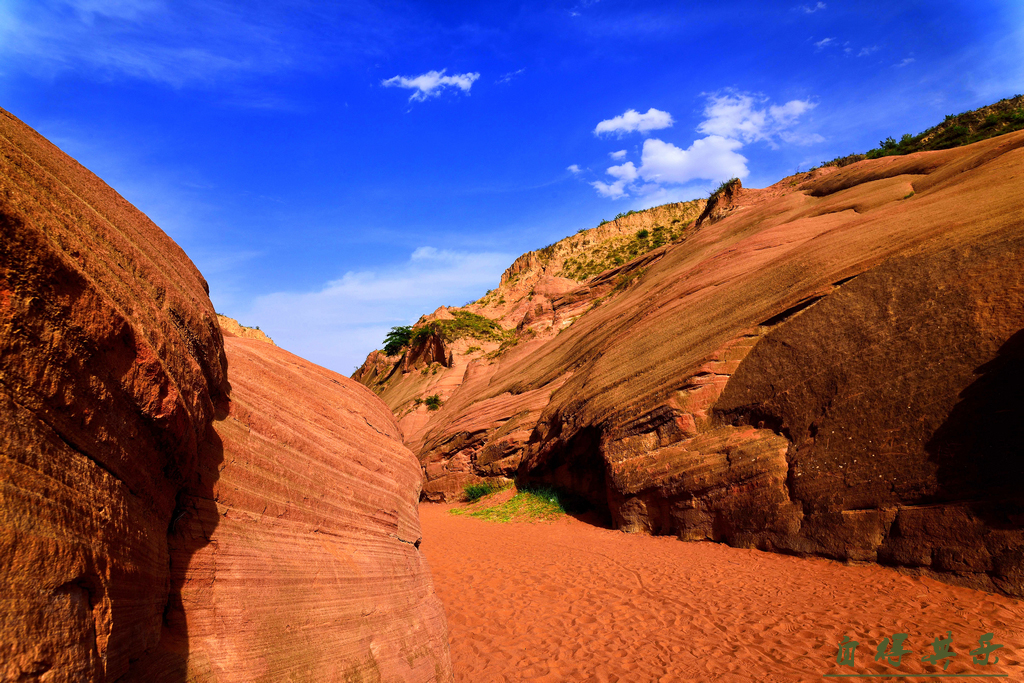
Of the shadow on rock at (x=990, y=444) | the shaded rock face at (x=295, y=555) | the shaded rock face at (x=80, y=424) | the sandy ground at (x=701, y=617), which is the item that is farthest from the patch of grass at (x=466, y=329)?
the shaded rock face at (x=80, y=424)

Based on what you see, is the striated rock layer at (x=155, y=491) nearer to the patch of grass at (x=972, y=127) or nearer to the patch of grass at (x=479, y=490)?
the patch of grass at (x=479, y=490)

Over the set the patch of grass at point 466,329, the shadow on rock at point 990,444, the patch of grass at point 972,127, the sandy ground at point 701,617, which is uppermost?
the patch of grass at point 972,127

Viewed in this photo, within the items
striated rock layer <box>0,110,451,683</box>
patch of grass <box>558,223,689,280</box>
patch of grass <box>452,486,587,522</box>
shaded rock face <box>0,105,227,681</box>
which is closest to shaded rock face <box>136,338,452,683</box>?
striated rock layer <box>0,110,451,683</box>

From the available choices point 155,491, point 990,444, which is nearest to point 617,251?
point 990,444

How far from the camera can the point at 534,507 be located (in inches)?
512

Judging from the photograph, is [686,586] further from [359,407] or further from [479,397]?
[479,397]

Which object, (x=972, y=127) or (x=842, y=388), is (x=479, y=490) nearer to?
(x=842, y=388)

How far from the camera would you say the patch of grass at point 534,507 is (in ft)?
40.5

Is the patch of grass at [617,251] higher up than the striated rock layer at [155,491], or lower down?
higher up

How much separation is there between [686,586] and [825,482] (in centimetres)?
235

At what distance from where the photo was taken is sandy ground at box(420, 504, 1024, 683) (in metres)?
4.83

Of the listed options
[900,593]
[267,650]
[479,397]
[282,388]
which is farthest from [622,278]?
[267,650]

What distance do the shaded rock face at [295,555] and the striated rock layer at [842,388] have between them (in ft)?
17.5

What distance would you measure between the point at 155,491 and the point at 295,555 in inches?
44.8
